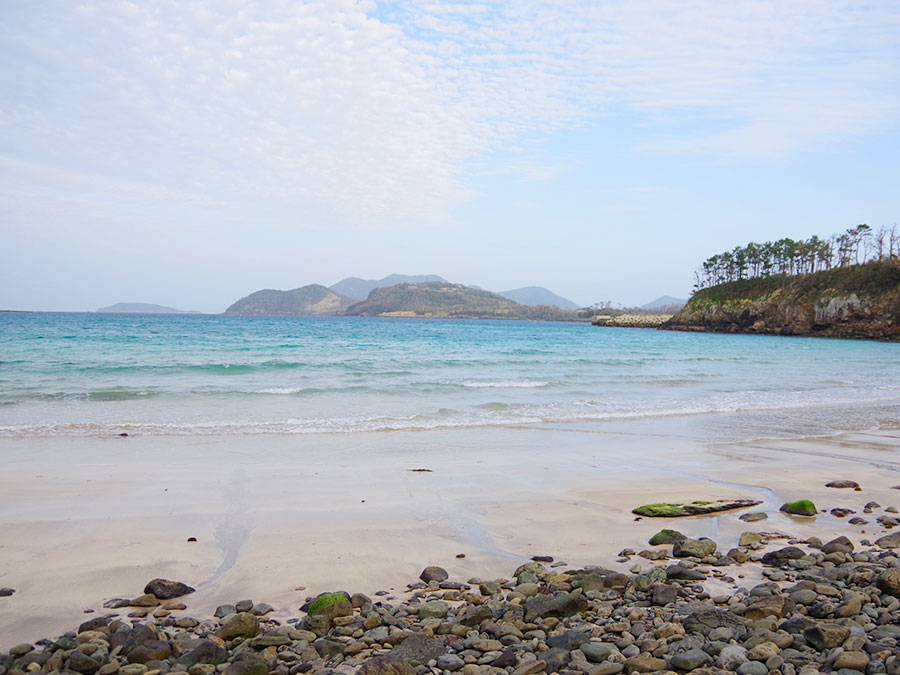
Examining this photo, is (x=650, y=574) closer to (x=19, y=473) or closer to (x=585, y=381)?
(x=19, y=473)

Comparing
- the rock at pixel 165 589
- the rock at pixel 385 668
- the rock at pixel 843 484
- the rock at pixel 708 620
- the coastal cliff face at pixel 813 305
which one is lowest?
the rock at pixel 843 484

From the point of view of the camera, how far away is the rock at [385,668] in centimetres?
328

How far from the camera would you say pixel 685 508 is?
268 inches

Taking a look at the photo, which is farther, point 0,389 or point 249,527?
point 0,389

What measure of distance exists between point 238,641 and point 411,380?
54.7 feet

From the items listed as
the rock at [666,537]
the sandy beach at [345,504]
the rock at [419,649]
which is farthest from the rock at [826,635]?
the rock at [419,649]

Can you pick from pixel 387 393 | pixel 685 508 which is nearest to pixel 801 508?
pixel 685 508

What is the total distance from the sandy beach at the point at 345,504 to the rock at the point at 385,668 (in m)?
1.19

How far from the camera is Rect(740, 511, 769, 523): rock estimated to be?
6.54 metres

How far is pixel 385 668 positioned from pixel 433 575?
1560mm

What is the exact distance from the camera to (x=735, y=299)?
9312cm

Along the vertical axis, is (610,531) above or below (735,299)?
below

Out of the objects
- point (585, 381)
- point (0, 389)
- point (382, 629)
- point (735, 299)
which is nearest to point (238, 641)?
point (382, 629)

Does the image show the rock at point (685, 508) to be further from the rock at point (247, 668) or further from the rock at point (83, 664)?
the rock at point (83, 664)
